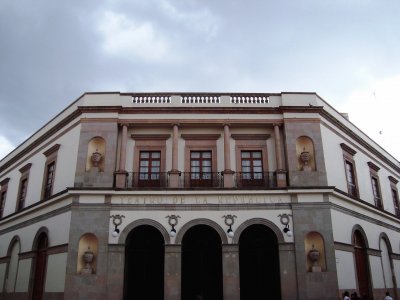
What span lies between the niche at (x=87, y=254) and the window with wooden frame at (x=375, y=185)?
15.3m

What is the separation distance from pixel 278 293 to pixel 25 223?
13412 mm

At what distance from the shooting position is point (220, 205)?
17562mm

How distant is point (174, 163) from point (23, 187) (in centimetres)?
1064

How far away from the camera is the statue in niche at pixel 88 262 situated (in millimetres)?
16750

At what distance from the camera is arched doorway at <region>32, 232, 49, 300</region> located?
19078mm

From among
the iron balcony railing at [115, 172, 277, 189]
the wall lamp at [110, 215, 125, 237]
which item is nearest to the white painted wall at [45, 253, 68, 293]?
the wall lamp at [110, 215, 125, 237]

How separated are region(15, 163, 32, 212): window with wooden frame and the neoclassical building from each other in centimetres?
264

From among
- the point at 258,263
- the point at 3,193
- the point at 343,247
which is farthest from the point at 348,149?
the point at 3,193

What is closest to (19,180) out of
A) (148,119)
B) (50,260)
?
(50,260)

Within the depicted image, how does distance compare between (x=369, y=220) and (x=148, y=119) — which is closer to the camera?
(x=148, y=119)

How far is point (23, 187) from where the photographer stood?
23766 mm

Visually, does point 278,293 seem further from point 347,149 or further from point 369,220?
point 347,149

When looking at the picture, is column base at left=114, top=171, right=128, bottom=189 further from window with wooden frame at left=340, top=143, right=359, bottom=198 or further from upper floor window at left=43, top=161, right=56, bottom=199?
window with wooden frame at left=340, top=143, right=359, bottom=198

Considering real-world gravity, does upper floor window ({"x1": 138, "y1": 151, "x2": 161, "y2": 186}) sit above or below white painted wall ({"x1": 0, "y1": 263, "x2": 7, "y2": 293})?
above
